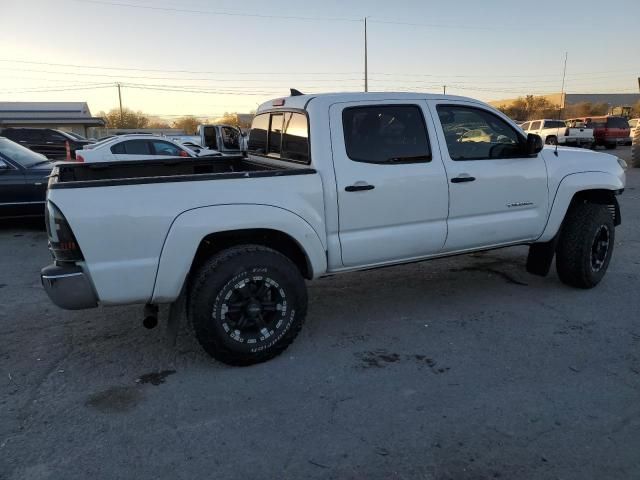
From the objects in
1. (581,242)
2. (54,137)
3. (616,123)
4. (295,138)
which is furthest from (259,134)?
(616,123)

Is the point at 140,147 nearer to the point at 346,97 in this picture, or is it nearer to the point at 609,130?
the point at 346,97

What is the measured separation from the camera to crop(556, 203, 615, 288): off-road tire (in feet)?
17.2

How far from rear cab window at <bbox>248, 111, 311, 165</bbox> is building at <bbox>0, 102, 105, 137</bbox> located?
48.3 meters

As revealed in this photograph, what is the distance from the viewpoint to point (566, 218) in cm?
537

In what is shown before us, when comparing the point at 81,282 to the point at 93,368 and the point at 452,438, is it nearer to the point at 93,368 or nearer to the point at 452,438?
the point at 93,368

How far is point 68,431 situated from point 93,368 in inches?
33.4

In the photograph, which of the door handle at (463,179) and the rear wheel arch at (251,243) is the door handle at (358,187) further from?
the door handle at (463,179)

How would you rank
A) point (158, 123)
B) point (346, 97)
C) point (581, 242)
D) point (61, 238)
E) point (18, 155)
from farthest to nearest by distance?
point (158, 123) < point (18, 155) < point (581, 242) < point (346, 97) < point (61, 238)

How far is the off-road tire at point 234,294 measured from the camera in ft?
11.8

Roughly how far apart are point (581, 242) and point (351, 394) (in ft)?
10.5

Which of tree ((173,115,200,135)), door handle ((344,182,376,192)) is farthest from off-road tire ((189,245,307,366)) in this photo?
tree ((173,115,200,135))

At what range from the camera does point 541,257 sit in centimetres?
545

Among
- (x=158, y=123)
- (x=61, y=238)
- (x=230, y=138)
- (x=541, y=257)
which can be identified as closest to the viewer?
(x=61, y=238)

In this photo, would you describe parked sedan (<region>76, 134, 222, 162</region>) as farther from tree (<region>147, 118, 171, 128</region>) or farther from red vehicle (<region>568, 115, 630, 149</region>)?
tree (<region>147, 118, 171, 128</region>)
